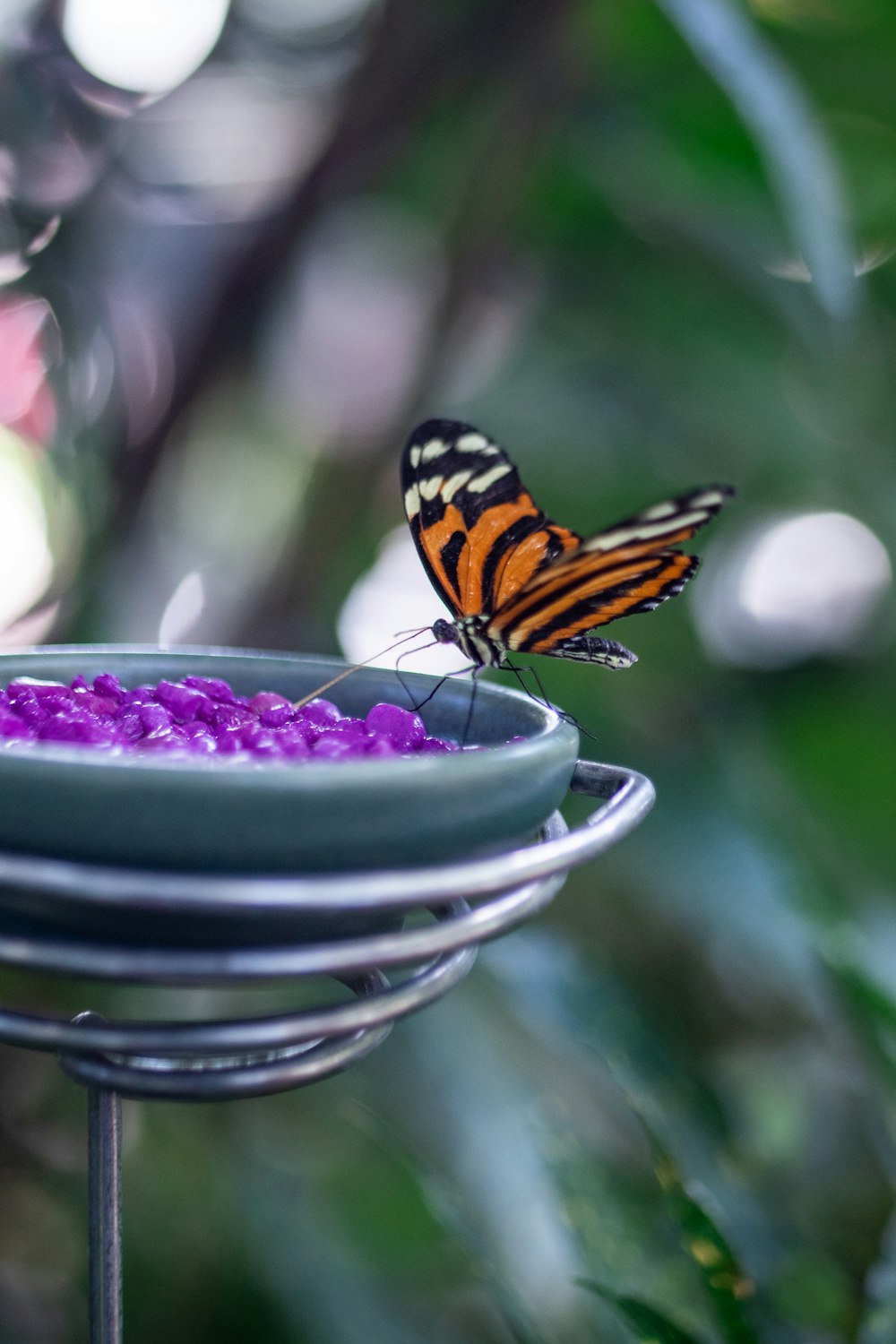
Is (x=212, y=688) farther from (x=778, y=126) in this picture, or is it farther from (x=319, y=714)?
(x=778, y=126)

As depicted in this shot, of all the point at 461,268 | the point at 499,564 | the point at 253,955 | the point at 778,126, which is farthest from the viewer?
the point at 461,268

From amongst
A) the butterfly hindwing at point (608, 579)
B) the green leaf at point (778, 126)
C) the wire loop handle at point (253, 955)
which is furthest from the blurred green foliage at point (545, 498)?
the wire loop handle at point (253, 955)

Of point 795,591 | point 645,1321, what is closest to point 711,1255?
point 645,1321

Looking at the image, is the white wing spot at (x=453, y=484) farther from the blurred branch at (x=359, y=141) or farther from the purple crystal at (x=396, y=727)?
the blurred branch at (x=359, y=141)

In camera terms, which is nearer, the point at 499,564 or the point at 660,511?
the point at 660,511

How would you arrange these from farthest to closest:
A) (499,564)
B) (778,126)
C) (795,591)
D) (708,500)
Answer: (795,591) < (778,126) < (499,564) < (708,500)

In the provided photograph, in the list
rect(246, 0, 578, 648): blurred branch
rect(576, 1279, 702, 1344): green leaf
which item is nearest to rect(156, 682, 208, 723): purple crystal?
rect(576, 1279, 702, 1344): green leaf

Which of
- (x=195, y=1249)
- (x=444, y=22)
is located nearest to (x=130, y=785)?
(x=195, y=1249)
